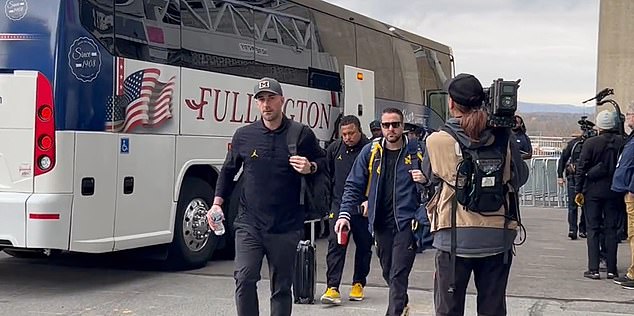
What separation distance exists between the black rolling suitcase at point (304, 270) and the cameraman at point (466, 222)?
199 centimetres

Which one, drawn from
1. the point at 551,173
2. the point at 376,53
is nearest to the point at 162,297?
the point at 376,53

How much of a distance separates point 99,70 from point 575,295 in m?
5.22

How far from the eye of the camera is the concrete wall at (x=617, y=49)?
24.7 m

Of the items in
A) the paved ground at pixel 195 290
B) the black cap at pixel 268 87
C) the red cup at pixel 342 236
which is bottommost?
the paved ground at pixel 195 290

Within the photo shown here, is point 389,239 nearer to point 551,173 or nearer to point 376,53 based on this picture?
point 376,53

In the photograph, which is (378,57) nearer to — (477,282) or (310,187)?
(310,187)

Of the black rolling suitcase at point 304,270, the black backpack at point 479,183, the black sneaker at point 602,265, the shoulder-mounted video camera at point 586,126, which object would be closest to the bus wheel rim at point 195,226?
the black rolling suitcase at point 304,270

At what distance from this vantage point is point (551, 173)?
22.1 metres

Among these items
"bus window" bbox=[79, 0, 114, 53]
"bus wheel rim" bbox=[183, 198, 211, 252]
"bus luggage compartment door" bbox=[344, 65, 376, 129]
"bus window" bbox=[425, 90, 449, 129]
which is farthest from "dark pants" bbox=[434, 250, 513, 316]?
"bus window" bbox=[425, 90, 449, 129]

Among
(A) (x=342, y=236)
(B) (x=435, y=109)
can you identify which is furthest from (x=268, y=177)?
(B) (x=435, y=109)

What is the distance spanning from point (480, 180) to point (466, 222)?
0.26m

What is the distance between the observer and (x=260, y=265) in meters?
6.09

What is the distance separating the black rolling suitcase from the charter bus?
2.14 metres

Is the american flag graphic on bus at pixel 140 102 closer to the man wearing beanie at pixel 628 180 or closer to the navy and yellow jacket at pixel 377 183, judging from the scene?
the navy and yellow jacket at pixel 377 183
